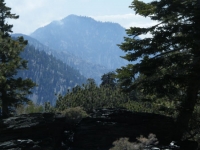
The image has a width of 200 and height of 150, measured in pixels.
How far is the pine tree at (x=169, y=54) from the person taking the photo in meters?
12.5

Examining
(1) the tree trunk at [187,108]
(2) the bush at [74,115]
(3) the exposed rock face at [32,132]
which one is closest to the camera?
(3) the exposed rock face at [32,132]

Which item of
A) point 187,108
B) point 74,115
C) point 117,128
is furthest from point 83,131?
point 187,108

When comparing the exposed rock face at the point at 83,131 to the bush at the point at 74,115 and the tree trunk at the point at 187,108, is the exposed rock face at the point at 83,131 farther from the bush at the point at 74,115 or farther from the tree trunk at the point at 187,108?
the tree trunk at the point at 187,108

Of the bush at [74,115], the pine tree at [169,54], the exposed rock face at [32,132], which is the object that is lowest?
the exposed rock face at [32,132]

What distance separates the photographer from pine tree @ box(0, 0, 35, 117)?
92.7 ft

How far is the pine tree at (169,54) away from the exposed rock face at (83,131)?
139 centimetres

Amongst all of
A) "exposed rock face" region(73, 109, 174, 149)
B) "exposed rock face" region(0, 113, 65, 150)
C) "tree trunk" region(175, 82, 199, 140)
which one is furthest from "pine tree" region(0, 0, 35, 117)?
"tree trunk" region(175, 82, 199, 140)

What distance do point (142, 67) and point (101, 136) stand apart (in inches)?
149

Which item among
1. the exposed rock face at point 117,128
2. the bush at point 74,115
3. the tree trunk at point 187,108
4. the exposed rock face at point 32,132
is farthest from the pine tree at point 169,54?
the exposed rock face at point 32,132

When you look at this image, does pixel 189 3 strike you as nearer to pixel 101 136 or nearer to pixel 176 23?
pixel 176 23

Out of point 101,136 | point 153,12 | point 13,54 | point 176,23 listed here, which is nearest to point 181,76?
point 176,23

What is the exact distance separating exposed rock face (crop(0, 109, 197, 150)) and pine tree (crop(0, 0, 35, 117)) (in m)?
13.7

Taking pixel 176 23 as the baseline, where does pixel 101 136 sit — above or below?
below

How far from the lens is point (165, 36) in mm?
13367
